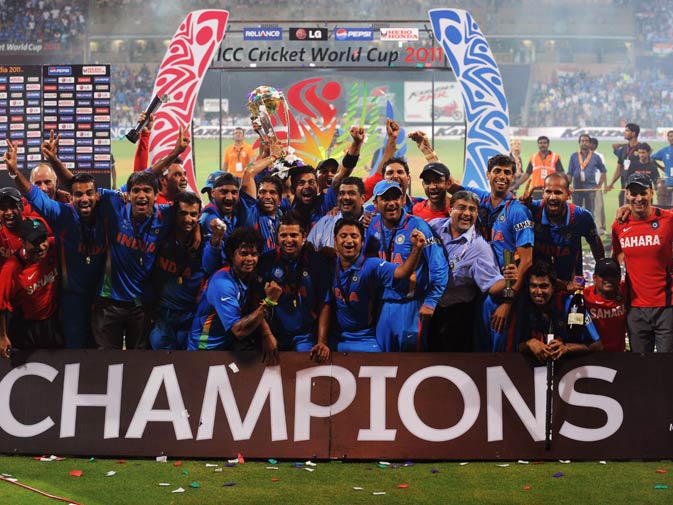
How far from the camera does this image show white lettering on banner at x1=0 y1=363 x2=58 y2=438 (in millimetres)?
7449

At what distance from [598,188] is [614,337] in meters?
12.0

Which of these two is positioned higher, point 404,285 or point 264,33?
point 264,33

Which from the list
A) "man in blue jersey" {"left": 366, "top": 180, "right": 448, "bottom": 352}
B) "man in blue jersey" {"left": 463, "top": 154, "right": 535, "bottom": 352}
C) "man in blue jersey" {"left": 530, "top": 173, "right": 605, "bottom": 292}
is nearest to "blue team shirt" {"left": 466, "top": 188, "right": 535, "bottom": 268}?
"man in blue jersey" {"left": 463, "top": 154, "right": 535, "bottom": 352}

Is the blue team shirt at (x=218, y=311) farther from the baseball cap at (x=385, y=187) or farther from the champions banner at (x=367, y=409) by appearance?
the baseball cap at (x=385, y=187)

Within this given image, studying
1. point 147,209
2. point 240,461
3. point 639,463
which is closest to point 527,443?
point 639,463

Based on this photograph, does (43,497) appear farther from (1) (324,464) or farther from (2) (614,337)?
(2) (614,337)

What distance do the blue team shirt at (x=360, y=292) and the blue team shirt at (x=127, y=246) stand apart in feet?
4.63

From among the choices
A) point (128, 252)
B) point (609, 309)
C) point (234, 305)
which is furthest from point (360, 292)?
point (609, 309)

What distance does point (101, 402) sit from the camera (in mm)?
7418

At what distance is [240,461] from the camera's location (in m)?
7.29

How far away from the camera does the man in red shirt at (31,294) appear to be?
25.1ft

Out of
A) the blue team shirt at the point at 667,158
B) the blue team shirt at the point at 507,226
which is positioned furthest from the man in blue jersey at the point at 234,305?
the blue team shirt at the point at 667,158

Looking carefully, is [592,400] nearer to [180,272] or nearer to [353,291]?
[353,291]

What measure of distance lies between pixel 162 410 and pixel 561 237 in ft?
10.5
